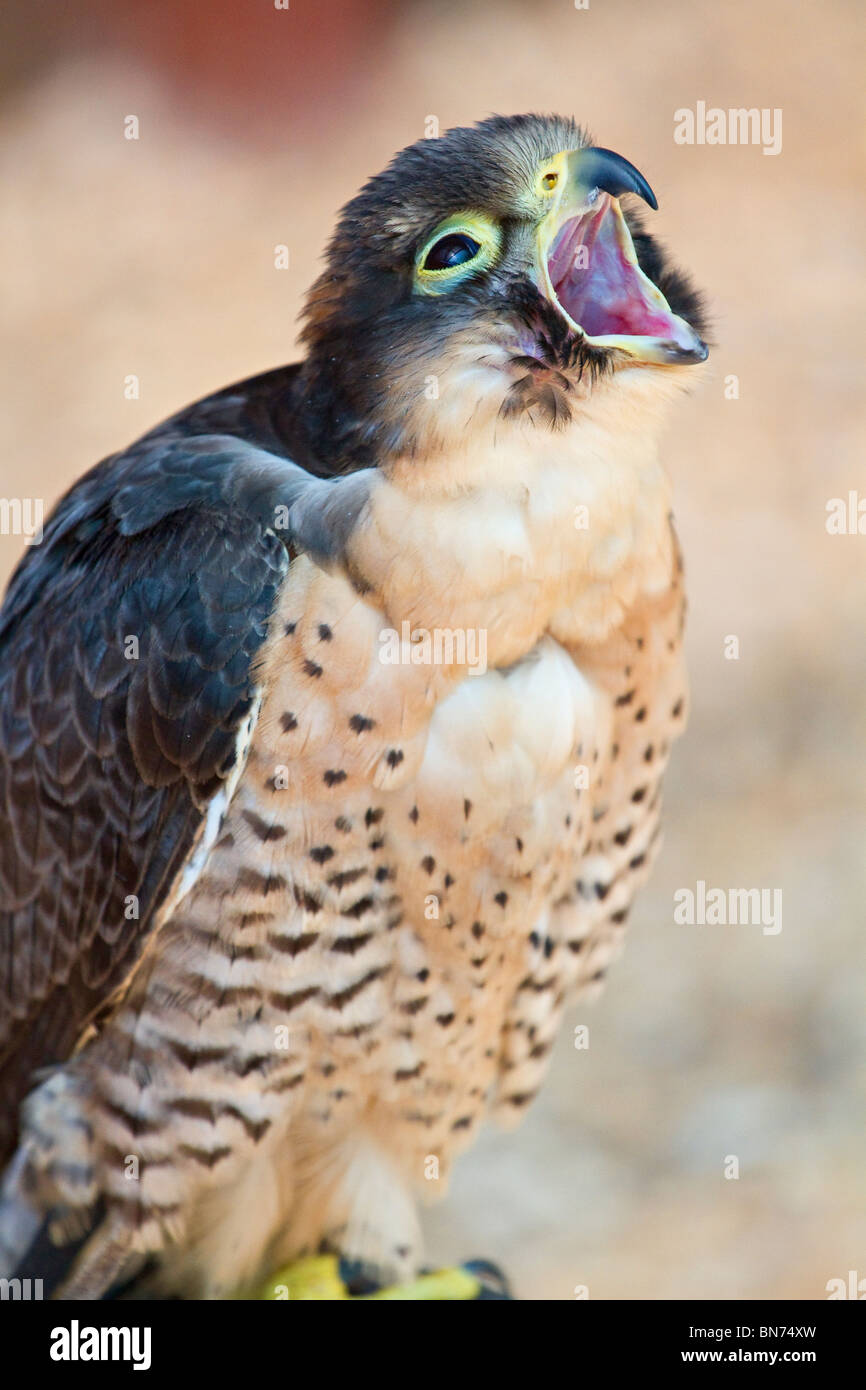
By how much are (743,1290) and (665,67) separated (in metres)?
2.91

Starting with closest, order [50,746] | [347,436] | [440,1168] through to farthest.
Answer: [347,436]
[50,746]
[440,1168]

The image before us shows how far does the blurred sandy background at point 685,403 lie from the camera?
9.55 ft

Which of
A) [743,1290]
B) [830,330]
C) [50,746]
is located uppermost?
[830,330]

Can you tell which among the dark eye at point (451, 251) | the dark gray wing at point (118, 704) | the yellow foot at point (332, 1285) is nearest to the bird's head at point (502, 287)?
the dark eye at point (451, 251)

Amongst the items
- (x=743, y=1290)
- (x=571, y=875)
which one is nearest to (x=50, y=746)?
(x=571, y=875)

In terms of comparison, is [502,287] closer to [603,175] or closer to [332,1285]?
[603,175]

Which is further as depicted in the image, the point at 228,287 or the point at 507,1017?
the point at 228,287

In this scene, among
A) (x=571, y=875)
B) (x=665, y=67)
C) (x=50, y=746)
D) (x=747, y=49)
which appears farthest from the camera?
(x=665, y=67)

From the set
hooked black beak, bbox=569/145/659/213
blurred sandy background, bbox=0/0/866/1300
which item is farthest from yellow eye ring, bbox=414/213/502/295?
blurred sandy background, bbox=0/0/866/1300

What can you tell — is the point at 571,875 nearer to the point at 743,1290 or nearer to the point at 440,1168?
the point at 440,1168

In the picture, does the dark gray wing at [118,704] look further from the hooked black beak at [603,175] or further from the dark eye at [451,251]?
the hooked black beak at [603,175]

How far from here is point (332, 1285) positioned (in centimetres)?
215
